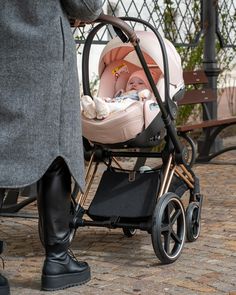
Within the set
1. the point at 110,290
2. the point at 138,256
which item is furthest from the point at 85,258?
the point at 110,290

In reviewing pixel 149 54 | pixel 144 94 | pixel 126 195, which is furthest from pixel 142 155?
pixel 149 54

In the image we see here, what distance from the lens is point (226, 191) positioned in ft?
23.0

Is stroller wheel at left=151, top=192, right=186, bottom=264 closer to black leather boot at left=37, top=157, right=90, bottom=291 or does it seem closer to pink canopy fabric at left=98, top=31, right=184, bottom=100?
black leather boot at left=37, top=157, right=90, bottom=291

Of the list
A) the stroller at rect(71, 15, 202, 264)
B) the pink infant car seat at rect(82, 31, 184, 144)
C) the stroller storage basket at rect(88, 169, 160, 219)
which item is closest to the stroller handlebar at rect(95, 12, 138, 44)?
the stroller at rect(71, 15, 202, 264)

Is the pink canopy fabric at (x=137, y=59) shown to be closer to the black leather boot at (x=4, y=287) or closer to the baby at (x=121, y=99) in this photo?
the baby at (x=121, y=99)

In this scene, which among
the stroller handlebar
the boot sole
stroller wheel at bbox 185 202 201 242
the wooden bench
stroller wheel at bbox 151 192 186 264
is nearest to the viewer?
the boot sole

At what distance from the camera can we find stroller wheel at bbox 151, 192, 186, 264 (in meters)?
4.53

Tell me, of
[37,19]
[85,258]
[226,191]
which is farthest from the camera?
[226,191]

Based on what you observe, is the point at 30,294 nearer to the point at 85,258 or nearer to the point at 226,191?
the point at 85,258

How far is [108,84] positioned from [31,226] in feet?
4.05

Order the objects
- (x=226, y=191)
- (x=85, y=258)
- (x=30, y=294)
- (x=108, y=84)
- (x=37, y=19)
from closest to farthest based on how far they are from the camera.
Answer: (x=37, y=19) < (x=30, y=294) < (x=85, y=258) < (x=108, y=84) < (x=226, y=191)

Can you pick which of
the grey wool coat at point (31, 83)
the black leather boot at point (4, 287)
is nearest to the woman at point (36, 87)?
the grey wool coat at point (31, 83)

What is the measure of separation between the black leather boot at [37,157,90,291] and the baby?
0.70 meters

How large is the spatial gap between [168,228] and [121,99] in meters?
0.81
